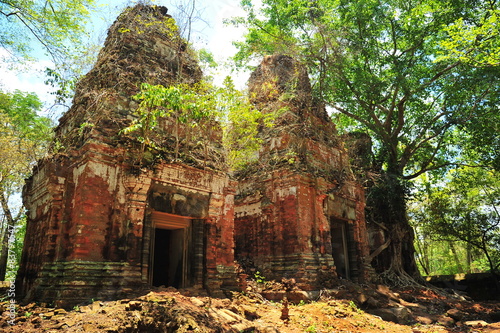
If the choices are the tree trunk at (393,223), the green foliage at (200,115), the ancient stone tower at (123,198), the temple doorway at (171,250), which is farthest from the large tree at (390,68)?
the temple doorway at (171,250)

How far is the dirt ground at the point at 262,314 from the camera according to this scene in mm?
5465

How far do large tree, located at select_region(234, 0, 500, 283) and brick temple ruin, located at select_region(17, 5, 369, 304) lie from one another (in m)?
2.44

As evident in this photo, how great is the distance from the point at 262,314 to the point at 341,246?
5998mm

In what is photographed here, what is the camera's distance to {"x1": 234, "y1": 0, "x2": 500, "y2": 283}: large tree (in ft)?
45.4

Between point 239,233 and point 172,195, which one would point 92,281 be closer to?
point 172,195

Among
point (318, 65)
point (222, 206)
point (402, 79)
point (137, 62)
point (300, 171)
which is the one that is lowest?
point (222, 206)

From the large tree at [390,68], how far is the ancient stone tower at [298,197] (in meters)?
1.67

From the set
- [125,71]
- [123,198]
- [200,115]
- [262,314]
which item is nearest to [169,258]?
[123,198]

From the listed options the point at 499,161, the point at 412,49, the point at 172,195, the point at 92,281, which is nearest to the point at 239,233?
the point at 172,195

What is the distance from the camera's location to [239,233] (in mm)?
12422

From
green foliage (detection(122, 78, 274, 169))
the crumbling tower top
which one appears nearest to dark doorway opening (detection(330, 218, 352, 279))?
A: green foliage (detection(122, 78, 274, 169))

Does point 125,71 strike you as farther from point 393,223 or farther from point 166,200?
point 393,223

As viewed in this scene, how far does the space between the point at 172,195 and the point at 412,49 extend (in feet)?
40.4

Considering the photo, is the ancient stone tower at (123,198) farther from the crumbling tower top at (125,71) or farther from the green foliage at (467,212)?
the green foliage at (467,212)
